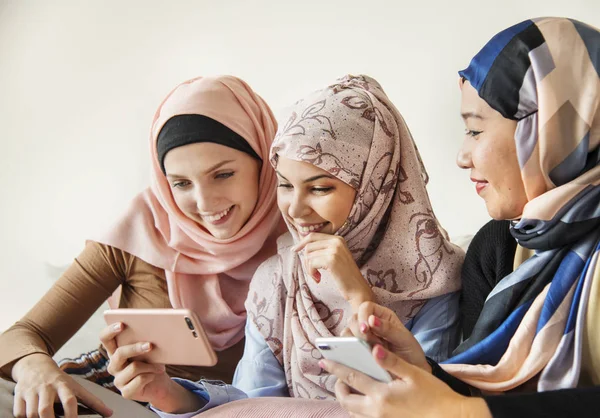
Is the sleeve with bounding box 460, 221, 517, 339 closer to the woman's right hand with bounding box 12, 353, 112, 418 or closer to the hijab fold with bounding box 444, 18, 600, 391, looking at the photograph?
the hijab fold with bounding box 444, 18, 600, 391

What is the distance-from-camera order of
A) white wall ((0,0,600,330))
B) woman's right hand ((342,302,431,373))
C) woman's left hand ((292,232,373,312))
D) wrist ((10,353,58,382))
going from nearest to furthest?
woman's right hand ((342,302,431,373)) < woman's left hand ((292,232,373,312)) < wrist ((10,353,58,382)) < white wall ((0,0,600,330))

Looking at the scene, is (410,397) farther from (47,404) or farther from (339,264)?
(47,404)

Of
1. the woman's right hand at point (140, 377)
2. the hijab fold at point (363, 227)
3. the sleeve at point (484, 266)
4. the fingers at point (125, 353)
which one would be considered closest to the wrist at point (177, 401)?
the woman's right hand at point (140, 377)

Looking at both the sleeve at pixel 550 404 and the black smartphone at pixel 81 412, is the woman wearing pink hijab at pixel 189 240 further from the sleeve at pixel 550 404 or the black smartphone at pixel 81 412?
the sleeve at pixel 550 404

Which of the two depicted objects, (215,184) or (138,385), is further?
(215,184)

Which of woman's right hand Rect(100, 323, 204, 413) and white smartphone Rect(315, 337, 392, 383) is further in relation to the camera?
woman's right hand Rect(100, 323, 204, 413)

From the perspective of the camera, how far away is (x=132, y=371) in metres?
1.46

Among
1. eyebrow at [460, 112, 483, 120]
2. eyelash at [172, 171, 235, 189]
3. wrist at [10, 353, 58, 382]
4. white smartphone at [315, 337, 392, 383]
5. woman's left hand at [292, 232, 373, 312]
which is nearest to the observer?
white smartphone at [315, 337, 392, 383]

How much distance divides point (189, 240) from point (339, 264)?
608mm

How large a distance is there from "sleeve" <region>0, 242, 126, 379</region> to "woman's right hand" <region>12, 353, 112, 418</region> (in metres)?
0.11

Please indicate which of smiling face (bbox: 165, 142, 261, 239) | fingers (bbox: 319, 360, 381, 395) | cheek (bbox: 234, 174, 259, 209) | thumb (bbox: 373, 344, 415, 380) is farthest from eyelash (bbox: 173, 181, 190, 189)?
thumb (bbox: 373, 344, 415, 380)

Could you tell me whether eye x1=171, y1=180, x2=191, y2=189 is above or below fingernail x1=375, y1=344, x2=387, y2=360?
above

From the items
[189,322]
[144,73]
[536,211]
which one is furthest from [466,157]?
[144,73]

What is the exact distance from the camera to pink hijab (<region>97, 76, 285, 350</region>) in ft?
6.01
